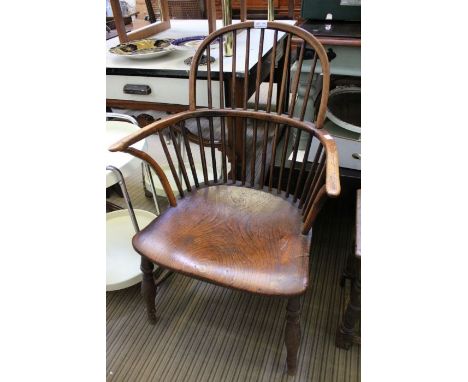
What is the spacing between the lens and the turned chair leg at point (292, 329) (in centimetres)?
90

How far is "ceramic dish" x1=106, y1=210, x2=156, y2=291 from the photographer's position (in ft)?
4.23

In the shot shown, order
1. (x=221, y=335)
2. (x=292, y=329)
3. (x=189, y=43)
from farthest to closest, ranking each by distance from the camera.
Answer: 1. (x=189, y=43)
2. (x=221, y=335)
3. (x=292, y=329)

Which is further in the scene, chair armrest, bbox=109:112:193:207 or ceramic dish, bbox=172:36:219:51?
ceramic dish, bbox=172:36:219:51

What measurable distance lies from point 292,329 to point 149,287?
483mm

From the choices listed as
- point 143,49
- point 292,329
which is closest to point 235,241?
point 292,329

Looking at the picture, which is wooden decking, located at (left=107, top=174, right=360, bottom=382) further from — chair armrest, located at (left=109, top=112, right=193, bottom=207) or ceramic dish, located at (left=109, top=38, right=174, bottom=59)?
ceramic dish, located at (left=109, top=38, right=174, bottom=59)

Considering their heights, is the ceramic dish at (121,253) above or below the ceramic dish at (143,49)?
below

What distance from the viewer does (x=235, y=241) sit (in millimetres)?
984

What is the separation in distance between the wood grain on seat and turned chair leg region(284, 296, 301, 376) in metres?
0.10

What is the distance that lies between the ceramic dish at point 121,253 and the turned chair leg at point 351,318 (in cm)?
77

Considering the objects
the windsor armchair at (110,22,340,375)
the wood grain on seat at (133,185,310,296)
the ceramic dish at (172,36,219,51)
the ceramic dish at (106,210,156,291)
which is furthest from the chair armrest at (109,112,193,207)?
the ceramic dish at (172,36,219,51)

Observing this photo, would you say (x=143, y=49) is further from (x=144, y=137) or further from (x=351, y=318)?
(x=351, y=318)

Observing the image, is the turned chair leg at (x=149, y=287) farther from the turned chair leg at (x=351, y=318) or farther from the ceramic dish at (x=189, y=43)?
the ceramic dish at (x=189, y=43)

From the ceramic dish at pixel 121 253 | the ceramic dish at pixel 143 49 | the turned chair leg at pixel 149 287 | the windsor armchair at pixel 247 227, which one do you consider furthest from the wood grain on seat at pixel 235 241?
the ceramic dish at pixel 143 49
